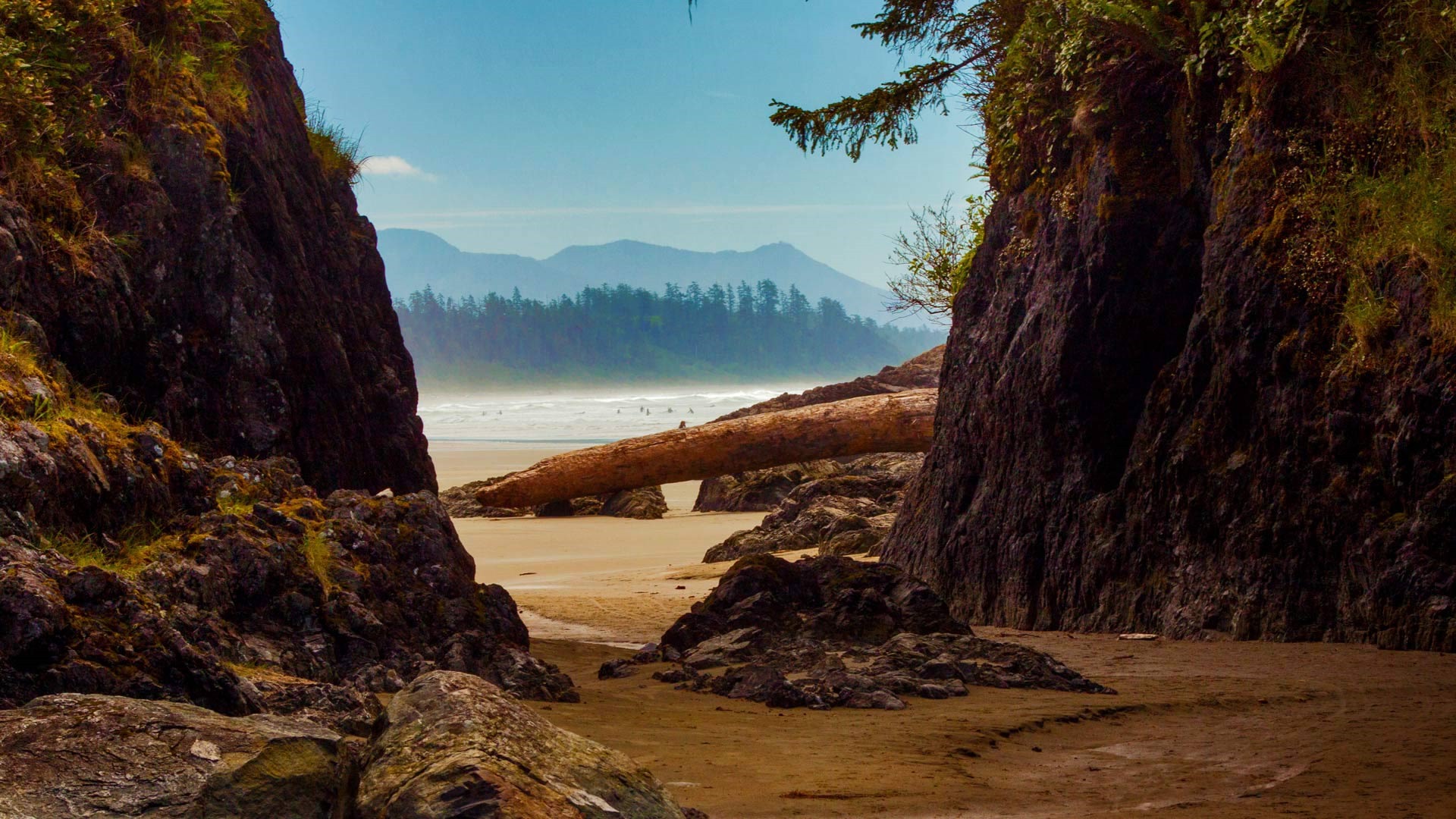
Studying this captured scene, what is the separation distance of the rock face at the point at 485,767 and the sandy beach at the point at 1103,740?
558 mm

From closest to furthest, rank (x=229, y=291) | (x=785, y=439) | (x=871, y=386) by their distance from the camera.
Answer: (x=229, y=291), (x=785, y=439), (x=871, y=386)

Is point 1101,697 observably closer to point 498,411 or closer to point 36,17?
point 36,17

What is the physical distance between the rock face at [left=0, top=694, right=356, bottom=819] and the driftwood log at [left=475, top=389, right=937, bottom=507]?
12597 mm

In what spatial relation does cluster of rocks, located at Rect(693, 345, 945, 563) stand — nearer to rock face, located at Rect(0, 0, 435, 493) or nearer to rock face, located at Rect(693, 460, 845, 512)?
rock face, located at Rect(693, 460, 845, 512)

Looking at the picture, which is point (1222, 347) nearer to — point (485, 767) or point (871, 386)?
point (485, 767)

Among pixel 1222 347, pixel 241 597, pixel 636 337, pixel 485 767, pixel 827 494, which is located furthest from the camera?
pixel 636 337

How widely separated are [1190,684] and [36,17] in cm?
769

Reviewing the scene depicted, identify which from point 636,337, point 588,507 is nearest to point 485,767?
point 588,507

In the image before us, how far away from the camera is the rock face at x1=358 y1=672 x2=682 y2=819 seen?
302 centimetres

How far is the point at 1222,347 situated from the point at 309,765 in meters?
6.33

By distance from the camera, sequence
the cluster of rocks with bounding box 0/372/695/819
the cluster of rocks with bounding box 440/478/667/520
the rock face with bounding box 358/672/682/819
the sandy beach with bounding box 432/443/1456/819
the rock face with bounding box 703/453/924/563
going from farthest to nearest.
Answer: the cluster of rocks with bounding box 440/478/667/520 → the rock face with bounding box 703/453/924/563 → the sandy beach with bounding box 432/443/1456/819 → the cluster of rocks with bounding box 0/372/695/819 → the rock face with bounding box 358/672/682/819

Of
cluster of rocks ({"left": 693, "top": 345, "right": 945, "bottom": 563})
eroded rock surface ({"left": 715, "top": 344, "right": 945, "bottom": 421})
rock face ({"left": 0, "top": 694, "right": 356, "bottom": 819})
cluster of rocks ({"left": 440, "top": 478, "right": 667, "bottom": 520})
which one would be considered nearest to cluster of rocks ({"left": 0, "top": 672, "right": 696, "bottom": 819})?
rock face ({"left": 0, "top": 694, "right": 356, "bottom": 819})

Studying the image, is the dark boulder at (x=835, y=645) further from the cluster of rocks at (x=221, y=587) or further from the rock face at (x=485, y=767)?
the rock face at (x=485, y=767)

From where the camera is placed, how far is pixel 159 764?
3.20 m
